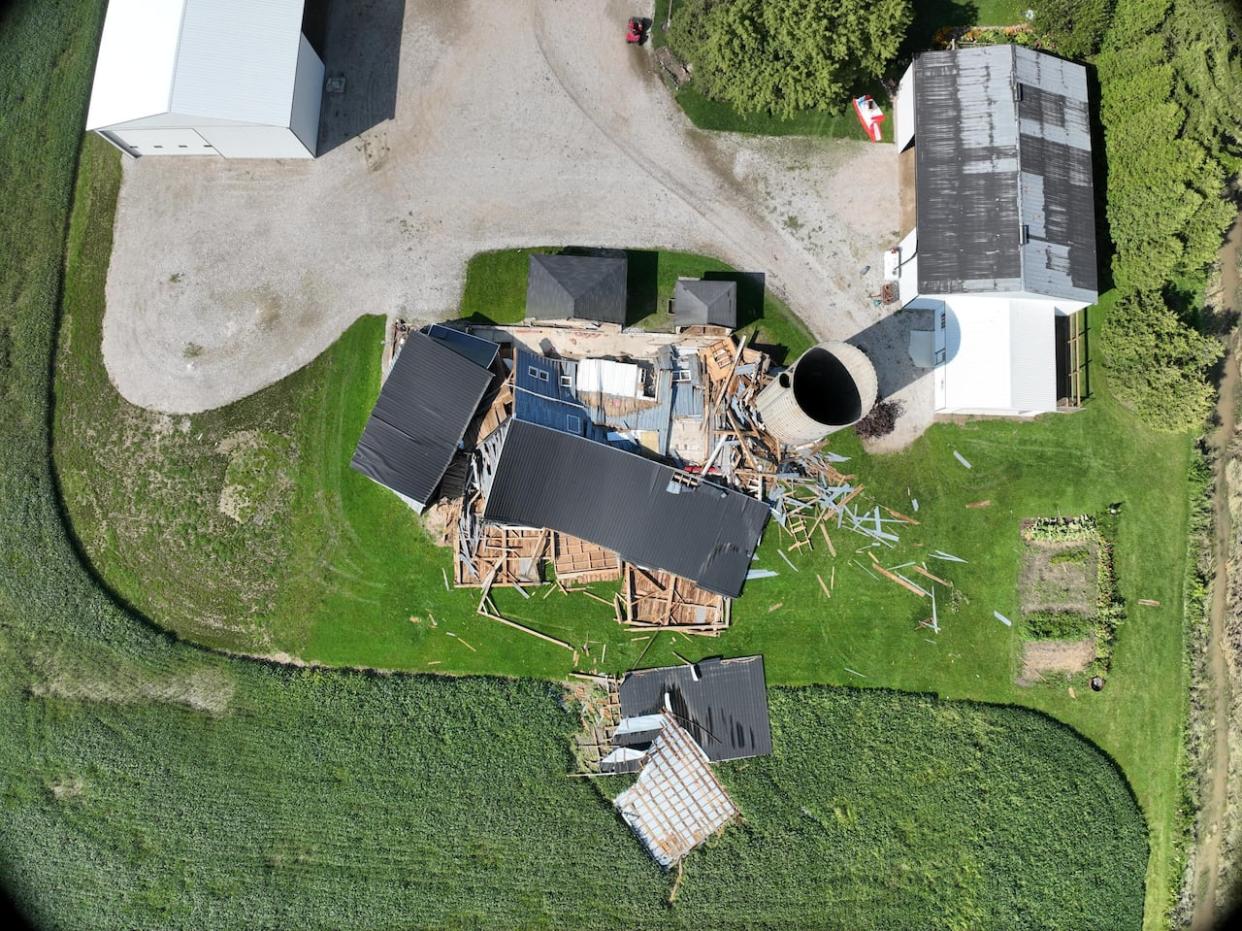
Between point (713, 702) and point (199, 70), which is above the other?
point (199, 70)

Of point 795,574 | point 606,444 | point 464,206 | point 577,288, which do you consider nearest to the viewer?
point 606,444

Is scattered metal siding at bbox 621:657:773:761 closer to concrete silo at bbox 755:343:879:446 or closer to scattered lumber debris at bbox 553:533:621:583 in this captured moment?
scattered lumber debris at bbox 553:533:621:583

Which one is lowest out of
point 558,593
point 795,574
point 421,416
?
point 558,593

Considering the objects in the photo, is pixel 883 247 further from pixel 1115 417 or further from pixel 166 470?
pixel 166 470

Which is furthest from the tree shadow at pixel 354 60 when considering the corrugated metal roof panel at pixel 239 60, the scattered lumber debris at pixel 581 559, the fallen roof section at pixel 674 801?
the fallen roof section at pixel 674 801

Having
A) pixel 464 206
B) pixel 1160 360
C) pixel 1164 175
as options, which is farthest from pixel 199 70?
pixel 1160 360

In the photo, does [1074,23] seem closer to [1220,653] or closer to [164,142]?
[1220,653]

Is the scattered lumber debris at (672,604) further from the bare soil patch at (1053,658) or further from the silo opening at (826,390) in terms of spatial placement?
the bare soil patch at (1053,658)

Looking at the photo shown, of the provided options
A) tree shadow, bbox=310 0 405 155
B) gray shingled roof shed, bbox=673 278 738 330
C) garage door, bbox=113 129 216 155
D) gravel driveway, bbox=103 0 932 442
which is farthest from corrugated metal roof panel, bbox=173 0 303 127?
gray shingled roof shed, bbox=673 278 738 330
